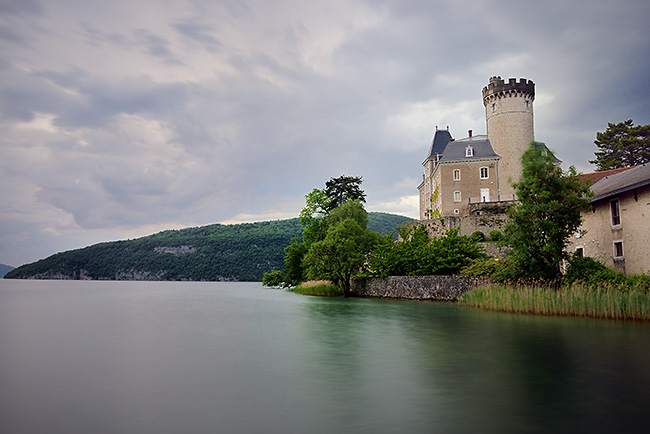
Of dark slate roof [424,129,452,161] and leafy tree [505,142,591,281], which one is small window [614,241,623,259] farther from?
dark slate roof [424,129,452,161]

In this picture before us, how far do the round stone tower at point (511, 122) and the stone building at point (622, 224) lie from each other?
95.7 ft

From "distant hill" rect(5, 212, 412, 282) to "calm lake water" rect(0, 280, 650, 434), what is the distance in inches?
4479

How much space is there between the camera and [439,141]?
2749 inches

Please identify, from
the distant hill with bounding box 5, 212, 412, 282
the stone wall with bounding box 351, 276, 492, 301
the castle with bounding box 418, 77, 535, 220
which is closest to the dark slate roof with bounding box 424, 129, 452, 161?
the castle with bounding box 418, 77, 535, 220

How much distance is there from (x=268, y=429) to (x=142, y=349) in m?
8.86

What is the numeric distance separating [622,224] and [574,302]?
25.0ft

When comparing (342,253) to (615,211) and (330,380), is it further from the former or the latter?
(330,380)

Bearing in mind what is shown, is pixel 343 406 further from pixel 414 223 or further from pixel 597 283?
pixel 414 223

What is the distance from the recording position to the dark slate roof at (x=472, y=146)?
59.2m

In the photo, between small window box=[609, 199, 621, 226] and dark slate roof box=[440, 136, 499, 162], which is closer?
small window box=[609, 199, 621, 226]

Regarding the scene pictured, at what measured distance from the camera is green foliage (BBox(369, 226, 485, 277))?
124ft

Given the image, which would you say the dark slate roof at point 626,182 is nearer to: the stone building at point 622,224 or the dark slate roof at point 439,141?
the stone building at point 622,224

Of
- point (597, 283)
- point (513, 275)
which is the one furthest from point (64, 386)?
point (513, 275)

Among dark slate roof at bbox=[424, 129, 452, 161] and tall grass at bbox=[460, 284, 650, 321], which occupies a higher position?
dark slate roof at bbox=[424, 129, 452, 161]
